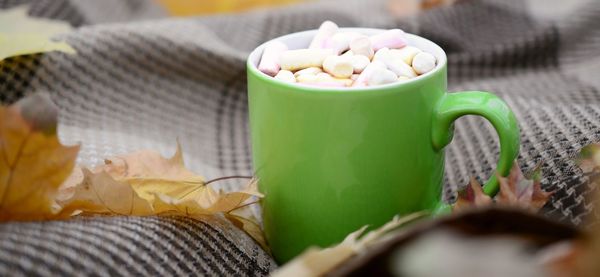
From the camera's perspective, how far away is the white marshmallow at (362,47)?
1.45 feet

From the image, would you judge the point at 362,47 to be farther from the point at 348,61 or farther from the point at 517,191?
the point at 517,191

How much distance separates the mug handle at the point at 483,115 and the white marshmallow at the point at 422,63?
0.02 meters

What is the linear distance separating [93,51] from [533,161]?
430mm

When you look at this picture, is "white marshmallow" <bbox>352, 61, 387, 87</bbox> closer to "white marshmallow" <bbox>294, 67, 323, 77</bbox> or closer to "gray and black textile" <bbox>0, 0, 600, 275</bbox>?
"white marshmallow" <bbox>294, 67, 323, 77</bbox>

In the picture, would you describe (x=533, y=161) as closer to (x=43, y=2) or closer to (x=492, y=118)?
(x=492, y=118)

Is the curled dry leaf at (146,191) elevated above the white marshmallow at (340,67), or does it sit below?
below

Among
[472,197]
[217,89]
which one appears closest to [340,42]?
[472,197]

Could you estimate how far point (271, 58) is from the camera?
1.44 ft

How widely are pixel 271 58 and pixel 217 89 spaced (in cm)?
30

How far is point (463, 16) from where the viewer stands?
2.68 ft

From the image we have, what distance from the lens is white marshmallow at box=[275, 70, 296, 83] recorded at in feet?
1.36

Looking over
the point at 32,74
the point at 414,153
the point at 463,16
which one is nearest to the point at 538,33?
the point at 463,16

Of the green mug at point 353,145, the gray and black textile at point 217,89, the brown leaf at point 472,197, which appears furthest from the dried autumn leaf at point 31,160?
the brown leaf at point 472,197

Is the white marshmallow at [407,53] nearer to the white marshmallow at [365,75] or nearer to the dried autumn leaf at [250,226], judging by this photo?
the white marshmallow at [365,75]
